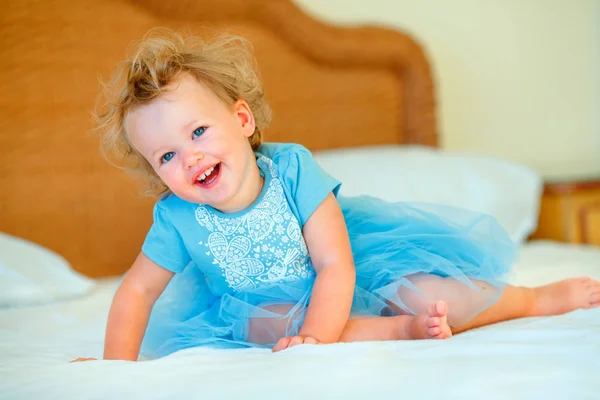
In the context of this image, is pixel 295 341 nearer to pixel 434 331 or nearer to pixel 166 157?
pixel 434 331

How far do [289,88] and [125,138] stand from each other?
3.56 feet

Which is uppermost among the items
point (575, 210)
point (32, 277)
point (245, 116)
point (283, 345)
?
point (245, 116)

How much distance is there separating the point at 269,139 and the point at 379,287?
3.52ft

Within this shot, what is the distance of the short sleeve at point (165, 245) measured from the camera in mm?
1064

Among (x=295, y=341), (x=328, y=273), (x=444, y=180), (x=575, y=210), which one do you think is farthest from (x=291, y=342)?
(x=575, y=210)

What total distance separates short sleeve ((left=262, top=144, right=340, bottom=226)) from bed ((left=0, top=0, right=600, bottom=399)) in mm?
264

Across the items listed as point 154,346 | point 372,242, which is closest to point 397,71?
point 372,242

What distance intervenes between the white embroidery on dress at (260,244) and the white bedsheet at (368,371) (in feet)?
0.64

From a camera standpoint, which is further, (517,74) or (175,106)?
(517,74)

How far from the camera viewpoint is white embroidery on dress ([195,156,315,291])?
1.05m

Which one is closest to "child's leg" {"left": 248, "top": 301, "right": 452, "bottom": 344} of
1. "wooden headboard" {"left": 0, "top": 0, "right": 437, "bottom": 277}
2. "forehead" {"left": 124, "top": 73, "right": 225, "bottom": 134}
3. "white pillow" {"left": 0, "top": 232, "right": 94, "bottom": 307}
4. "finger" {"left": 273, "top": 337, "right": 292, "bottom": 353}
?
"finger" {"left": 273, "top": 337, "right": 292, "bottom": 353}

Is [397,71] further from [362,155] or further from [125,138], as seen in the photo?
[125,138]

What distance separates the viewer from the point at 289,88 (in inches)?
82.0

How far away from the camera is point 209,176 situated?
1.00 metres
